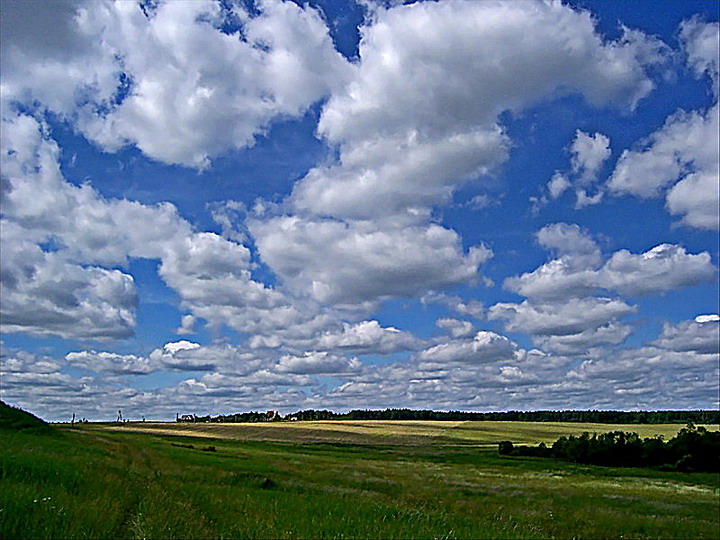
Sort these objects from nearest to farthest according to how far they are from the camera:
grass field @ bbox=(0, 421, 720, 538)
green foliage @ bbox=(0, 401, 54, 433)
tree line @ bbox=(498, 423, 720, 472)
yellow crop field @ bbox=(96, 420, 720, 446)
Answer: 1. grass field @ bbox=(0, 421, 720, 538)
2. green foliage @ bbox=(0, 401, 54, 433)
3. tree line @ bbox=(498, 423, 720, 472)
4. yellow crop field @ bbox=(96, 420, 720, 446)

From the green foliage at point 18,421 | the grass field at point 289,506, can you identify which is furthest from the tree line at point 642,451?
the green foliage at point 18,421

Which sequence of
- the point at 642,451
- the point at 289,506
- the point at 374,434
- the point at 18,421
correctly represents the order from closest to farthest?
the point at 289,506
the point at 18,421
the point at 642,451
the point at 374,434

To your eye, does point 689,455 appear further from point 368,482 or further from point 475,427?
point 475,427

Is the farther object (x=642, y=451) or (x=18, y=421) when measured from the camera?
(x=642, y=451)

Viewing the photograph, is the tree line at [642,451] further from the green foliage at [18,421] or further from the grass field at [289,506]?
the green foliage at [18,421]

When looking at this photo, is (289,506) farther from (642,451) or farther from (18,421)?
(642,451)

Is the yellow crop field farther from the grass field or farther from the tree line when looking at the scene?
the grass field

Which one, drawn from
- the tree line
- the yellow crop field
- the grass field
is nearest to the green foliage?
the grass field

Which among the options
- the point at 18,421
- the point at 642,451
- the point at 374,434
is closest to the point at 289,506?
the point at 18,421

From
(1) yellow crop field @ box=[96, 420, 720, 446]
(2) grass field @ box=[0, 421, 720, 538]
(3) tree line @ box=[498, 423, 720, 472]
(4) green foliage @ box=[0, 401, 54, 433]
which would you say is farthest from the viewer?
(1) yellow crop field @ box=[96, 420, 720, 446]

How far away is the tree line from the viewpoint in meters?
92.6

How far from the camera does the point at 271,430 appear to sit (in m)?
145

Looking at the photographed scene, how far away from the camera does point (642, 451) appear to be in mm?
101375

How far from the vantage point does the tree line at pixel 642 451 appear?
3644 inches
